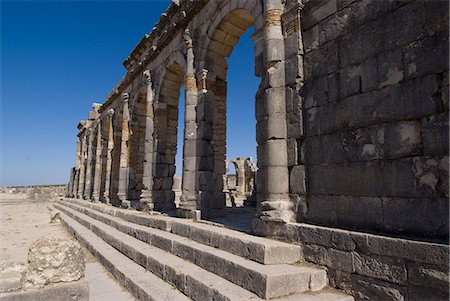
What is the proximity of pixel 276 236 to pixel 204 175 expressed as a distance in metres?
3.17

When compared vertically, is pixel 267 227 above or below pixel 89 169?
below

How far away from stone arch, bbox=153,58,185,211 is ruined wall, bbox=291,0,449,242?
6165 mm

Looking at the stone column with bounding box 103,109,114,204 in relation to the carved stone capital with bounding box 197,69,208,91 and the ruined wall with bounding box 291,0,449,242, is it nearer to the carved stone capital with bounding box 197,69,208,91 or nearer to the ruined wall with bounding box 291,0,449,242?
the carved stone capital with bounding box 197,69,208,91

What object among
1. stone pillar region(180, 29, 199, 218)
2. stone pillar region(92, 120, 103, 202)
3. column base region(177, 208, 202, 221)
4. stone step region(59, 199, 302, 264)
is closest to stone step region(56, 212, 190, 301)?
stone step region(59, 199, 302, 264)

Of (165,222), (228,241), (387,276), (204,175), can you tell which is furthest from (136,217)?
(387,276)

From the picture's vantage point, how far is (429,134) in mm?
3119

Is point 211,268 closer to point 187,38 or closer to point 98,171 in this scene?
point 187,38

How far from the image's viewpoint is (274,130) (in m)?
4.88

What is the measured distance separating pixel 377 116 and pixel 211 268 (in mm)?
3039

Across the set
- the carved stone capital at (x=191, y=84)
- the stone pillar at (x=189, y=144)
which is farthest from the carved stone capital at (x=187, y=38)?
the carved stone capital at (x=191, y=84)

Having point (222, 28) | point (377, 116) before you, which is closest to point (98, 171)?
point (222, 28)

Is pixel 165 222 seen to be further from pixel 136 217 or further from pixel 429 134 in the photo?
pixel 429 134

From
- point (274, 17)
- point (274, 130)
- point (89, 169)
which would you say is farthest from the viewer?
point (89, 169)

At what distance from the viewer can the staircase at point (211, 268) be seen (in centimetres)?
339
